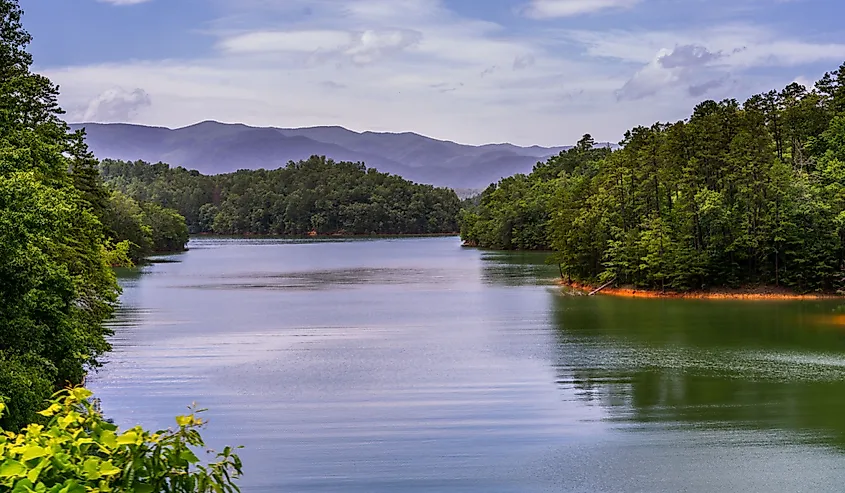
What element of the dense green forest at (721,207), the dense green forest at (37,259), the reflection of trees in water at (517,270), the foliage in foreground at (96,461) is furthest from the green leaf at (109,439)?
the reflection of trees in water at (517,270)

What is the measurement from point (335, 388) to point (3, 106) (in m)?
8.86

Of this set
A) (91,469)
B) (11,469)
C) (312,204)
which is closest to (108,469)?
(91,469)

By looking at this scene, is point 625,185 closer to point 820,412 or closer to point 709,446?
point 820,412

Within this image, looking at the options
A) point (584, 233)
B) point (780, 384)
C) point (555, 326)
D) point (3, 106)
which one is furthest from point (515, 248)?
point (3, 106)

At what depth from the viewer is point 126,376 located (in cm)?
2119

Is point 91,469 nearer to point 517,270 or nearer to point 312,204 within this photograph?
point 517,270

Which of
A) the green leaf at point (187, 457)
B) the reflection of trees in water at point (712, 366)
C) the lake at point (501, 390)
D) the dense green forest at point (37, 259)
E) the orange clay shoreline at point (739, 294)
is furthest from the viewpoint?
the orange clay shoreline at point (739, 294)

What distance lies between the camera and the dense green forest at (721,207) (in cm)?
3766

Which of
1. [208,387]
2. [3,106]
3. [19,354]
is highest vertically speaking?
[3,106]

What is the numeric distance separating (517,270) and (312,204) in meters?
95.7

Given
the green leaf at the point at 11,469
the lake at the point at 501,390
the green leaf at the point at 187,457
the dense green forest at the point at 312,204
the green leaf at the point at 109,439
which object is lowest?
the lake at the point at 501,390

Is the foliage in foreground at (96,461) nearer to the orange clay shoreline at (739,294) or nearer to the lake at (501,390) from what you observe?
the lake at (501,390)

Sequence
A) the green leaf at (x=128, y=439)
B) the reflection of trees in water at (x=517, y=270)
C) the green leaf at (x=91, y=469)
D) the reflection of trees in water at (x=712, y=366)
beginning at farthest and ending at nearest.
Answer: the reflection of trees in water at (x=517, y=270) → the reflection of trees in water at (x=712, y=366) → the green leaf at (x=128, y=439) → the green leaf at (x=91, y=469)

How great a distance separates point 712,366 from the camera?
72.8ft
